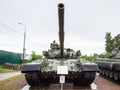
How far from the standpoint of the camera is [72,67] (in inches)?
491

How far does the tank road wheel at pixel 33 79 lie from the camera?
12430 mm

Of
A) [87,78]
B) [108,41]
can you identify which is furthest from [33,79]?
[108,41]

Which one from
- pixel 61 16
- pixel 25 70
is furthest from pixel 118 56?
pixel 61 16

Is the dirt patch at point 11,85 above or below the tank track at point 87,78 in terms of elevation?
below

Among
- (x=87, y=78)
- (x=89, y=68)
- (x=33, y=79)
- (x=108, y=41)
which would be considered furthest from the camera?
(x=108, y=41)

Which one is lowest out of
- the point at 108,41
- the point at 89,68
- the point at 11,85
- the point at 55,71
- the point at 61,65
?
the point at 11,85

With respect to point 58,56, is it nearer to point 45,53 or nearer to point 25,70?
point 45,53

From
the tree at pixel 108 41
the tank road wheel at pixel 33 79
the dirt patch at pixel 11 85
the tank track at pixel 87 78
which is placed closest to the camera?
the dirt patch at pixel 11 85

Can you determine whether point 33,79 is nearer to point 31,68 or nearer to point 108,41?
point 31,68

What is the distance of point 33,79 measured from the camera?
12773 millimetres

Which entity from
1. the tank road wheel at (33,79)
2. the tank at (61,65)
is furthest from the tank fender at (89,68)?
the tank road wheel at (33,79)

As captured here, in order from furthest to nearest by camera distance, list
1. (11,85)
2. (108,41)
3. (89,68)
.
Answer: (108,41)
(11,85)
(89,68)

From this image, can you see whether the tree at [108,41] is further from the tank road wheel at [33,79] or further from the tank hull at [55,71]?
the tank road wheel at [33,79]

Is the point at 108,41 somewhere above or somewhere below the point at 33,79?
above
